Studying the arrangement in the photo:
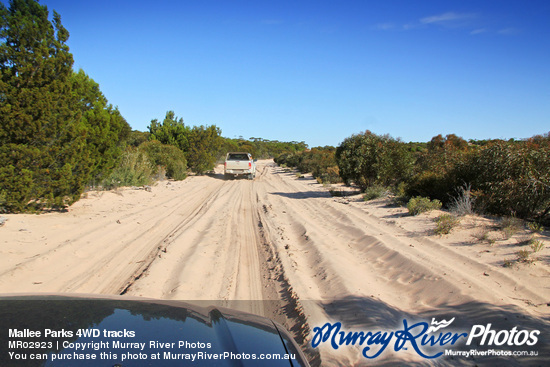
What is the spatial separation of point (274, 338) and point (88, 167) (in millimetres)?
11972

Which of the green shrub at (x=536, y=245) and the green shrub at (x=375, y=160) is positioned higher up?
the green shrub at (x=375, y=160)

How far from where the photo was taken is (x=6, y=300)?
231 cm

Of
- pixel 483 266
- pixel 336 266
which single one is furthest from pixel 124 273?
pixel 483 266

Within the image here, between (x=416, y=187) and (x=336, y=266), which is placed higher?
(x=416, y=187)

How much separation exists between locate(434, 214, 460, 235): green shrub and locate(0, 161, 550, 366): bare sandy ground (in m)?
0.16

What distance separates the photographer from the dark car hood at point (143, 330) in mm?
1815

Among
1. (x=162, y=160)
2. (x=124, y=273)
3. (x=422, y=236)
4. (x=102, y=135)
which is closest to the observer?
(x=124, y=273)

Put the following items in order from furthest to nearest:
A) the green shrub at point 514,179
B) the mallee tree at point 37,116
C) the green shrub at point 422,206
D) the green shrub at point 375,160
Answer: the green shrub at point 375,160 < the green shrub at point 422,206 < the mallee tree at point 37,116 < the green shrub at point 514,179

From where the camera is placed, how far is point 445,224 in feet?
28.5

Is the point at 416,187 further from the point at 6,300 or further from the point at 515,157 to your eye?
the point at 6,300

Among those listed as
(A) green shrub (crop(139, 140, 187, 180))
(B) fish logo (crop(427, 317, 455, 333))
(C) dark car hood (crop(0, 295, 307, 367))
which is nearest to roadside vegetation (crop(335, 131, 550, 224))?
(B) fish logo (crop(427, 317, 455, 333))

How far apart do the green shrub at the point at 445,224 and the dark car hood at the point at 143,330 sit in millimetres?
7076

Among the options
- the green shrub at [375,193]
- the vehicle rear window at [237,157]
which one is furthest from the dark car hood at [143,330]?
the vehicle rear window at [237,157]
